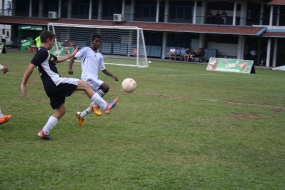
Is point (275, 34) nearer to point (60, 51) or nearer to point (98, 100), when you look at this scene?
point (60, 51)

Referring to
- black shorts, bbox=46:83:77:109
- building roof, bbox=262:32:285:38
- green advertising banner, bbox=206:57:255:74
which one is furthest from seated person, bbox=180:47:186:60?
black shorts, bbox=46:83:77:109

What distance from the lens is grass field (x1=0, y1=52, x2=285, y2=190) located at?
600cm

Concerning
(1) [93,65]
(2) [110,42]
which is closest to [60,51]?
(2) [110,42]

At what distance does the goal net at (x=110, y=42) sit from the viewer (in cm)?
3431

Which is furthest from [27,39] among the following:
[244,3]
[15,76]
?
[15,76]

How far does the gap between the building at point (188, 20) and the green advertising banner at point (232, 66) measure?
13505 mm

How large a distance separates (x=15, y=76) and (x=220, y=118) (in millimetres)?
10725

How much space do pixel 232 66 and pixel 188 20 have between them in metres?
21.6

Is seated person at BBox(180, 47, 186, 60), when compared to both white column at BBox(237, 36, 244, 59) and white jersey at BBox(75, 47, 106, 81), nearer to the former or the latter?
white column at BBox(237, 36, 244, 59)

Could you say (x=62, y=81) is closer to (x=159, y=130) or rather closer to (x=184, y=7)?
(x=159, y=130)

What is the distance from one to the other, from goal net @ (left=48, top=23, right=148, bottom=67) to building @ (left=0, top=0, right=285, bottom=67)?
14708mm

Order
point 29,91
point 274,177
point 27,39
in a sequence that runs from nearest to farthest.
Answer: point 274,177
point 29,91
point 27,39

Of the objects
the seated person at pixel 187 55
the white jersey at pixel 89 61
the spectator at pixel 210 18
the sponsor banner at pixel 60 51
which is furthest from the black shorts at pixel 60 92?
the spectator at pixel 210 18

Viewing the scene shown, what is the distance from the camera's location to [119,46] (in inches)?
1382
